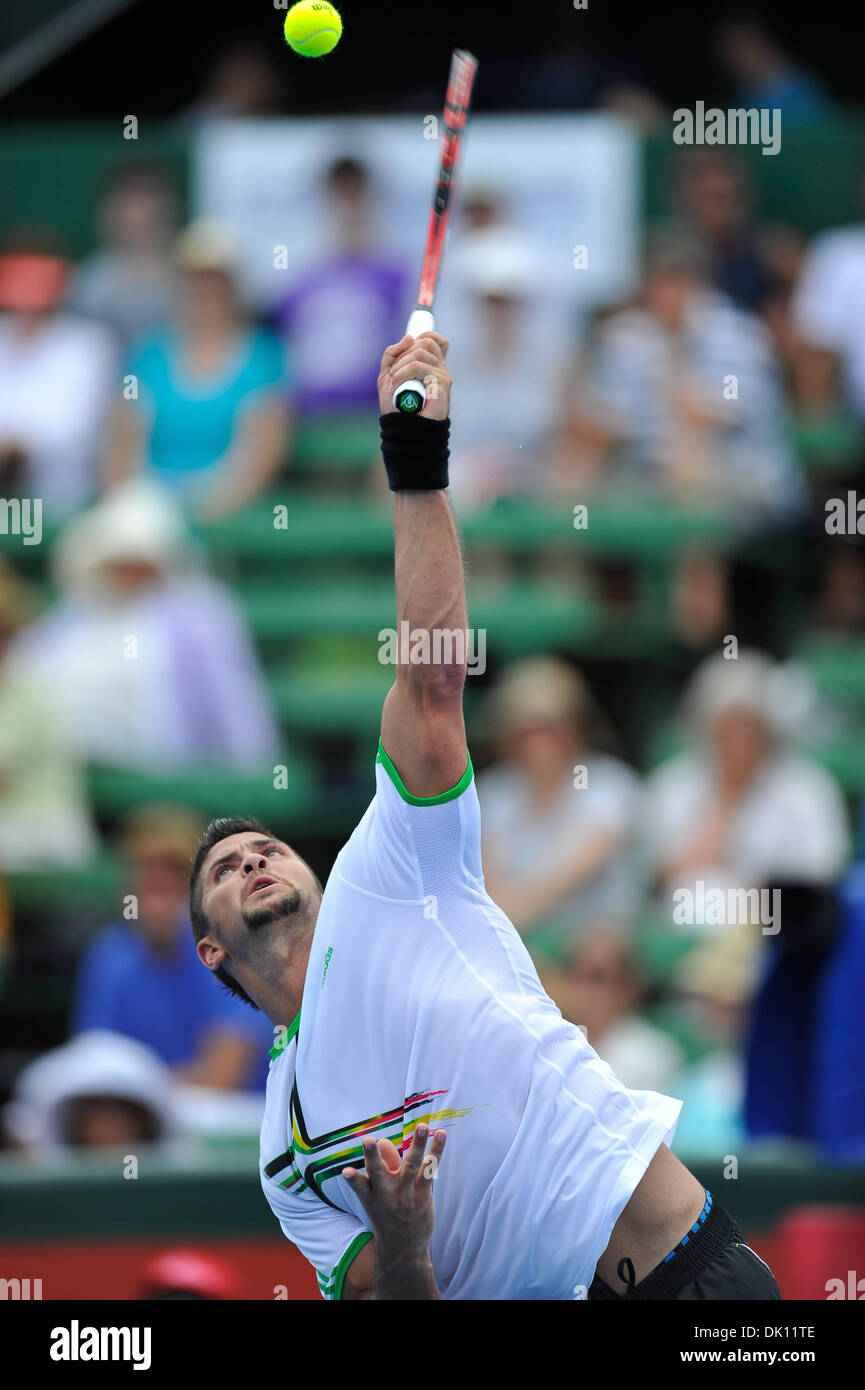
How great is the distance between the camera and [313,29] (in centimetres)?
476

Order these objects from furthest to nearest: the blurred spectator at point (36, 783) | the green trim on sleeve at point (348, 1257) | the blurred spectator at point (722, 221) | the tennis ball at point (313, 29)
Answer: the blurred spectator at point (722, 221) → the blurred spectator at point (36, 783) → the tennis ball at point (313, 29) → the green trim on sleeve at point (348, 1257)

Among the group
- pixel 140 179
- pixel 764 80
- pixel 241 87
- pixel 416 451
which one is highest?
pixel 241 87

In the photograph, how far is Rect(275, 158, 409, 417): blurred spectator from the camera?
11031 millimetres

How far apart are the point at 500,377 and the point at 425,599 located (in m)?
6.47

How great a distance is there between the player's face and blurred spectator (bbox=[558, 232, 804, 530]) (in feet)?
19.0

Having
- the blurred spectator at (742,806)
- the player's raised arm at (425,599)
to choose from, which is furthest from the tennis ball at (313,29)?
the blurred spectator at (742,806)

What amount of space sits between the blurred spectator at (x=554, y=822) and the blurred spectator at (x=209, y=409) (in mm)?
2463

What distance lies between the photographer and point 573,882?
8.62 m

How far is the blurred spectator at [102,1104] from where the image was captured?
734 centimetres

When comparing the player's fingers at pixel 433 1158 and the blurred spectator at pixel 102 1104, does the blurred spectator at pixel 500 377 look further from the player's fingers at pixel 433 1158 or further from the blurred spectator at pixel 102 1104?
the player's fingers at pixel 433 1158

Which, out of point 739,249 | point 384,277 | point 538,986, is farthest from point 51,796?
point 538,986

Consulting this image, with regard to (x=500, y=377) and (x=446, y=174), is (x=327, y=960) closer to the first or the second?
(x=446, y=174)

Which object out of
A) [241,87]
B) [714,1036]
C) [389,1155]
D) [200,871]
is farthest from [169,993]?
[241,87]

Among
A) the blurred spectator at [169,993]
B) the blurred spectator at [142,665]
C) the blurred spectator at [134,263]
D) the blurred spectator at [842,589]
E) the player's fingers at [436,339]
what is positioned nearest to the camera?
the player's fingers at [436,339]
